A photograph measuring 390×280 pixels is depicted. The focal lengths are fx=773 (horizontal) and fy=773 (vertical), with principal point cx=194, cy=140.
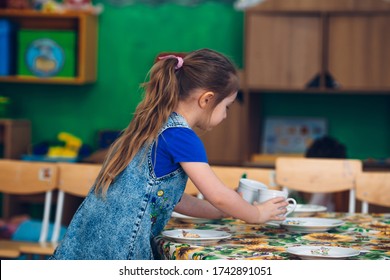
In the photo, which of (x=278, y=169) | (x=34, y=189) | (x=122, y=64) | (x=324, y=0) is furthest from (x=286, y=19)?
(x=34, y=189)

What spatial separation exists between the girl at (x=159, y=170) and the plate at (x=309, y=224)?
0.30ft

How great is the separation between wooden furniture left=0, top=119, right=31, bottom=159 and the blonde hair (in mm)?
2966

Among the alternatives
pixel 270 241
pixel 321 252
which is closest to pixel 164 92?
pixel 270 241

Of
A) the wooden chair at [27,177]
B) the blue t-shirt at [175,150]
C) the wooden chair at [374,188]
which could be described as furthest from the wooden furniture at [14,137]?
the blue t-shirt at [175,150]

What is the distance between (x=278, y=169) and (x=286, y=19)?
167 cm

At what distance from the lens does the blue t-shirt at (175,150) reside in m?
1.77

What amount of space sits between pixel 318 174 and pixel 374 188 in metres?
0.24

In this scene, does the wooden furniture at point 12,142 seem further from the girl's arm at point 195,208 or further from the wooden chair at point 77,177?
the girl's arm at point 195,208

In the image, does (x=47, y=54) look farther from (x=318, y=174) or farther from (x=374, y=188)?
(x=374, y=188)

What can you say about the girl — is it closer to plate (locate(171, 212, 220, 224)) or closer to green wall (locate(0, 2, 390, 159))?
plate (locate(171, 212, 220, 224))

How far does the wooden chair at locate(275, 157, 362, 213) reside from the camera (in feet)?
9.58

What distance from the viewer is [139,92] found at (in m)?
5.01

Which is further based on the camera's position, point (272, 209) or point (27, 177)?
point (27, 177)
